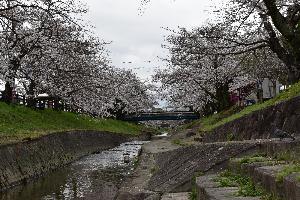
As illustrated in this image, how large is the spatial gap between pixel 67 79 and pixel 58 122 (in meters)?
5.36

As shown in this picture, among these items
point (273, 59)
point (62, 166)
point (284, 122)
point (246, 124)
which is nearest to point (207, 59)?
point (273, 59)

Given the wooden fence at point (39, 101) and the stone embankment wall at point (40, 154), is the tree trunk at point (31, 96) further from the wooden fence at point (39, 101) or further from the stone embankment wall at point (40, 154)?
the stone embankment wall at point (40, 154)

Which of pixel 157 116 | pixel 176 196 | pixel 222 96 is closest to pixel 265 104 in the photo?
pixel 176 196

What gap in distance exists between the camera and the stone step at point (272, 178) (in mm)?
4345

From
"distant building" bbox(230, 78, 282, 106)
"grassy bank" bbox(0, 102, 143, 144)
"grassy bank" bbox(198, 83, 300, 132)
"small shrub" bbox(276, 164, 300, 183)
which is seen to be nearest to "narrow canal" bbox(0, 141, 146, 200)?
"grassy bank" bbox(0, 102, 143, 144)

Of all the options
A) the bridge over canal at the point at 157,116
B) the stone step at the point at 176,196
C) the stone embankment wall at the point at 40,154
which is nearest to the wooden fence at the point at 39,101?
the stone embankment wall at the point at 40,154

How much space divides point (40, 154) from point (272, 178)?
14.4m

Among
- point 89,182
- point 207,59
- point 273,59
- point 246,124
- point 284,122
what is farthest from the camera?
point 207,59

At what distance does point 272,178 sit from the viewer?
16.7 feet

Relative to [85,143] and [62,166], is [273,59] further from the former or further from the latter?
[62,166]

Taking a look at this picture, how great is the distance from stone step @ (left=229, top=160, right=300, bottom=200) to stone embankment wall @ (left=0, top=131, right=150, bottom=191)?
30.6 feet

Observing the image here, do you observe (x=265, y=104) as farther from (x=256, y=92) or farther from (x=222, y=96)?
(x=222, y=96)

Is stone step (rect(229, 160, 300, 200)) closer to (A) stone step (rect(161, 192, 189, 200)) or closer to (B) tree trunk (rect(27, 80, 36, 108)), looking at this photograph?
(A) stone step (rect(161, 192, 189, 200))

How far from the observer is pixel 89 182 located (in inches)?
608
